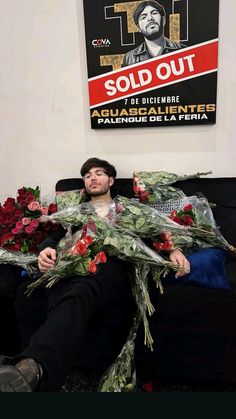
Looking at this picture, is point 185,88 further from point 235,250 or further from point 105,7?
point 235,250

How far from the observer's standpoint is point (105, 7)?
196 cm

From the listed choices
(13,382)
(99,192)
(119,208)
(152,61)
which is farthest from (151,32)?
(13,382)

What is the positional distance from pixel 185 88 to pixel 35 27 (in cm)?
109

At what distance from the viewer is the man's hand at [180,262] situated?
4.60 feet

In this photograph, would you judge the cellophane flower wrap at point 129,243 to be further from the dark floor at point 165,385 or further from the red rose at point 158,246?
the dark floor at point 165,385

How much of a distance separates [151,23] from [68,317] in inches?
70.4

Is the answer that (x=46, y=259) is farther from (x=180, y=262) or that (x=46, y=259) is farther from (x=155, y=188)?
(x=155, y=188)

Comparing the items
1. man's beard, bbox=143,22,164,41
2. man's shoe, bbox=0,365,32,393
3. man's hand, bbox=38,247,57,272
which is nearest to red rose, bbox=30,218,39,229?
man's hand, bbox=38,247,57,272

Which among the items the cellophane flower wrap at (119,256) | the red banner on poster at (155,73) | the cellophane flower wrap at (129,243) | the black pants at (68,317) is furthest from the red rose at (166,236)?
the red banner on poster at (155,73)

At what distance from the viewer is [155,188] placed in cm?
190

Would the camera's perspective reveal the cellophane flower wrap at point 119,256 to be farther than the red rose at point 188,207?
No

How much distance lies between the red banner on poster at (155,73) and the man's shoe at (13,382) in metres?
1.74

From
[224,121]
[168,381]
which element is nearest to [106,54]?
[224,121]

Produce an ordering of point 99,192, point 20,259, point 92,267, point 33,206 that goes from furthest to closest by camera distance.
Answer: point 99,192
point 33,206
point 20,259
point 92,267
